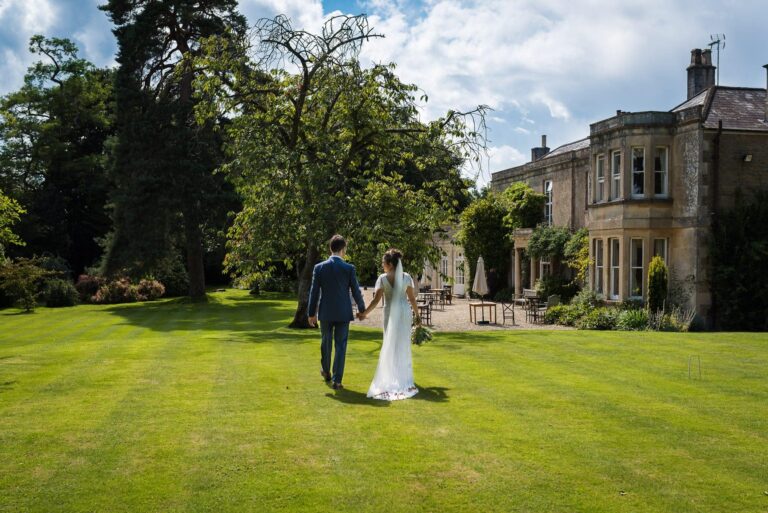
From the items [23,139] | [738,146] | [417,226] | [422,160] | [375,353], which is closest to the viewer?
[375,353]

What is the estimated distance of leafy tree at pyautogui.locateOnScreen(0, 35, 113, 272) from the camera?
46.1m

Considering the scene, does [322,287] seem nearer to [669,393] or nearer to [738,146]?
[669,393]

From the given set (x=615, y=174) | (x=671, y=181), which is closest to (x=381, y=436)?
(x=671, y=181)

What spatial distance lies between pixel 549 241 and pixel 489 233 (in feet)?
19.4

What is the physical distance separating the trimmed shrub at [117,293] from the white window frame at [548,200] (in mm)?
23796

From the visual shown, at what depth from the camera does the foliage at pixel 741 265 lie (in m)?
22.7

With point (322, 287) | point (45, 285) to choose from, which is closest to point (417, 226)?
point (322, 287)

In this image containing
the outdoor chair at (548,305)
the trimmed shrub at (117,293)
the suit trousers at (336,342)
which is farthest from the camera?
the trimmed shrub at (117,293)

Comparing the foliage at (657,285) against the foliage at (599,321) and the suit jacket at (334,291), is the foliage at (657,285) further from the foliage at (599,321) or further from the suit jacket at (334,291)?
the suit jacket at (334,291)

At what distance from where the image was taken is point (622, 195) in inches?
971

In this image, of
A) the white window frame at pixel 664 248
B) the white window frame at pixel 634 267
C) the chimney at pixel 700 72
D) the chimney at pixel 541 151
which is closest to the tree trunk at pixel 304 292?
the white window frame at pixel 634 267

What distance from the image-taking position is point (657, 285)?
2338 cm

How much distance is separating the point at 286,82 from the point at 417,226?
230 inches

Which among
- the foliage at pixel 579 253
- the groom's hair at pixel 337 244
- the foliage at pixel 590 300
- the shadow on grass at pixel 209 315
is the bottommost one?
the shadow on grass at pixel 209 315
